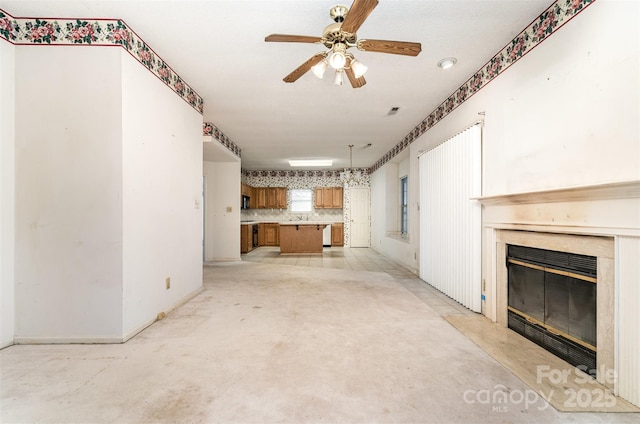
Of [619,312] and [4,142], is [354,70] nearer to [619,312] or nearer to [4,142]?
[619,312]

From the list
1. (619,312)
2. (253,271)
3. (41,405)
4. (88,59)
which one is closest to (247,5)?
(88,59)

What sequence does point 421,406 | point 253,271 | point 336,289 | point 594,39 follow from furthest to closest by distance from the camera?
1. point 253,271
2. point 336,289
3. point 594,39
4. point 421,406

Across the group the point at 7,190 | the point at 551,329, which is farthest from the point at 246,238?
the point at 551,329

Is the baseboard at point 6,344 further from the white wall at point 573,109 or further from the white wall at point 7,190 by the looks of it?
the white wall at point 573,109

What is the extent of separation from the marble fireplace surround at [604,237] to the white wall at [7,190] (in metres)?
4.26

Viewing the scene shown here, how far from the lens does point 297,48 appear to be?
276 cm

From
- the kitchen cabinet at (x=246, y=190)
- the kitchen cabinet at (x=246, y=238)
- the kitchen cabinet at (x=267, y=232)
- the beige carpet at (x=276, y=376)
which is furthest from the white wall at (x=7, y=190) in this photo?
the kitchen cabinet at (x=267, y=232)

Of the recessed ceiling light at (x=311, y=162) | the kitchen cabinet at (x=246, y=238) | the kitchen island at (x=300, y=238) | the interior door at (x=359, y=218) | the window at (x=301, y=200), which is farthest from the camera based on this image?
the window at (x=301, y=200)

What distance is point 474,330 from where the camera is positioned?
8.80ft

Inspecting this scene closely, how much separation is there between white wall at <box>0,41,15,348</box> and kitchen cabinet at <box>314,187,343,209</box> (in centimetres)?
800

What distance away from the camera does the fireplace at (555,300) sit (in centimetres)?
196

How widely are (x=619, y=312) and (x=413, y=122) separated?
157 inches

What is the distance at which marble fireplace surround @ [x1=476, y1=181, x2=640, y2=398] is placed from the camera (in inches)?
64.6

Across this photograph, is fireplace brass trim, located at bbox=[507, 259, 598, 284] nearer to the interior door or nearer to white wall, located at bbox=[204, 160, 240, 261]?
white wall, located at bbox=[204, 160, 240, 261]
